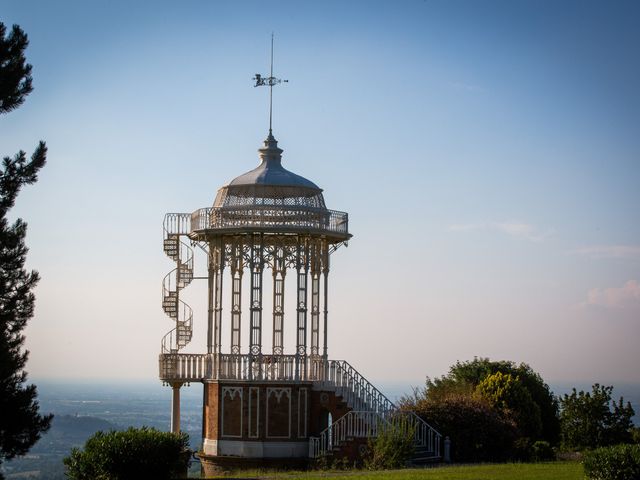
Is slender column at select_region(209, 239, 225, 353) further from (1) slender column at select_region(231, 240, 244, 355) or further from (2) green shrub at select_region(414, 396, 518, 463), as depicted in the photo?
(2) green shrub at select_region(414, 396, 518, 463)

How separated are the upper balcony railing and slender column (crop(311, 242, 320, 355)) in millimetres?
857

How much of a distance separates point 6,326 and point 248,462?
9.61m

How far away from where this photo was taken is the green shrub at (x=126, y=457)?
30422 millimetres

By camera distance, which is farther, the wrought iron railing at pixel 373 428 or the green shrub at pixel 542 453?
the wrought iron railing at pixel 373 428

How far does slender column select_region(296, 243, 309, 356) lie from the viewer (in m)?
39.5

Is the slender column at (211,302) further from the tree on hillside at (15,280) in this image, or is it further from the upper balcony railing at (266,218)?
the tree on hillside at (15,280)

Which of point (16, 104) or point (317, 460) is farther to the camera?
point (317, 460)

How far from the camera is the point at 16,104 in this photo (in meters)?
31.8

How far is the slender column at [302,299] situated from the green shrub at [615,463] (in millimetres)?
13464

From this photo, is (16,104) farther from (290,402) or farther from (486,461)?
(486,461)

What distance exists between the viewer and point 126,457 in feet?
99.7

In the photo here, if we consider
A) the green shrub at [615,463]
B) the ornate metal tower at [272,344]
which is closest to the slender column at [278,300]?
the ornate metal tower at [272,344]

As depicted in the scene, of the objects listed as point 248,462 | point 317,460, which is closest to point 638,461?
point 317,460

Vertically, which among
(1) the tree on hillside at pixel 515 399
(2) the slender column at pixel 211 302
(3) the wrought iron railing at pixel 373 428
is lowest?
(3) the wrought iron railing at pixel 373 428
